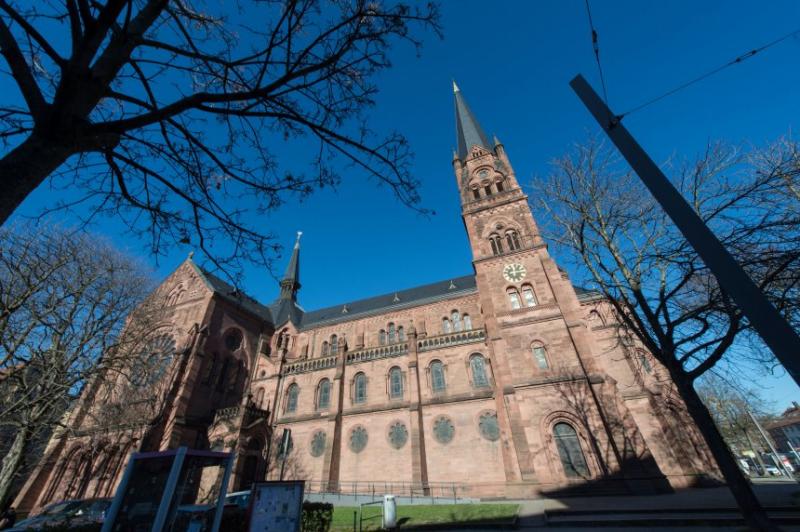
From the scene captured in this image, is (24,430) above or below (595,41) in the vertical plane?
below

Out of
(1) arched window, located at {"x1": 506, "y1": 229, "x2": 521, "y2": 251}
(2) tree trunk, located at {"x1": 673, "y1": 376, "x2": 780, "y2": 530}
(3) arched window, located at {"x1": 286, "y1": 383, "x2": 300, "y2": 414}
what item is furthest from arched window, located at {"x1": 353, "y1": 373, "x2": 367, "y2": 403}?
(2) tree trunk, located at {"x1": 673, "y1": 376, "x2": 780, "y2": 530}

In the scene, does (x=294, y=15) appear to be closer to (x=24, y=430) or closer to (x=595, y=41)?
(x=595, y=41)

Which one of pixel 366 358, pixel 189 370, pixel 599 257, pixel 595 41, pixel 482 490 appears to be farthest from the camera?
pixel 366 358

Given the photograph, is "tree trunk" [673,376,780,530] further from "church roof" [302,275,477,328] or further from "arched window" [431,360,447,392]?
"church roof" [302,275,477,328]

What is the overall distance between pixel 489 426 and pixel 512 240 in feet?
40.8

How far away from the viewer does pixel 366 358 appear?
2312cm

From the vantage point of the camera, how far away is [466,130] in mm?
34688

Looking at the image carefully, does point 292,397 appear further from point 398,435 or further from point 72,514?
point 72,514

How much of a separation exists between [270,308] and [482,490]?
94.0ft

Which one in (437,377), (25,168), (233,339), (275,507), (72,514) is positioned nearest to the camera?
(25,168)

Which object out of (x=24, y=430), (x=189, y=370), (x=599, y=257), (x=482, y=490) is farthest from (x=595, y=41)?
(x=189, y=370)

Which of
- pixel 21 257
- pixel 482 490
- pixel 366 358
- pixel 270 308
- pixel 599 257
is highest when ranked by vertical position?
pixel 270 308

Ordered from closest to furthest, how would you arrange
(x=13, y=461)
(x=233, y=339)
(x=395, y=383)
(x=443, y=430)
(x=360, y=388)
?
(x=13, y=461), (x=443, y=430), (x=395, y=383), (x=360, y=388), (x=233, y=339)

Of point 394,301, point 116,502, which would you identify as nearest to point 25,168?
point 116,502
